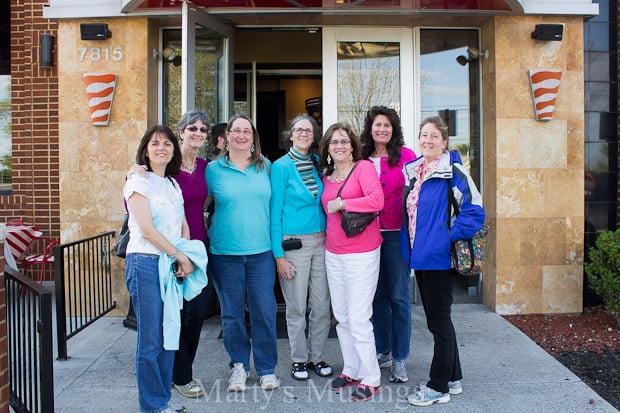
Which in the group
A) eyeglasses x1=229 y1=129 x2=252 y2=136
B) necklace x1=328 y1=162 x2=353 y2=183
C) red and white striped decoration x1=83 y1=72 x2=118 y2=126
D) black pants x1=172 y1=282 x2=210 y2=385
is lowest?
black pants x1=172 y1=282 x2=210 y2=385

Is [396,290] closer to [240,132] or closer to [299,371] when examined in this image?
[299,371]

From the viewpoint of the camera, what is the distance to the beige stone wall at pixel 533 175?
5605 millimetres

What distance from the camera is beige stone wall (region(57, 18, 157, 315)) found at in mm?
5566

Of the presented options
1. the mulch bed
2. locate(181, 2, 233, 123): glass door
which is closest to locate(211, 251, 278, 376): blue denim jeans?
locate(181, 2, 233, 123): glass door

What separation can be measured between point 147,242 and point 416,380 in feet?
7.16

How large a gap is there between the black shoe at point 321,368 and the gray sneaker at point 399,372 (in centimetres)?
45

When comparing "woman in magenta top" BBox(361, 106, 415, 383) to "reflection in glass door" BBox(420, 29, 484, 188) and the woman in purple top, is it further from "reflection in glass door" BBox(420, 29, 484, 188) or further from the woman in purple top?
"reflection in glass door" BBox(420, 29, 484, 188)

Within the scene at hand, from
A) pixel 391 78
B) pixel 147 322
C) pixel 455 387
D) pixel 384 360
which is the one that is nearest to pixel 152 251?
pixel 147 322

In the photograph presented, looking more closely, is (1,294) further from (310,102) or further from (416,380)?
(310,102)

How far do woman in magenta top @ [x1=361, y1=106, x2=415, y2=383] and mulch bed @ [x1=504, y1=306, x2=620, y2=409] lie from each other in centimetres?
142

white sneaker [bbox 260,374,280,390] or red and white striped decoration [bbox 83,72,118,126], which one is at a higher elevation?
red and white striped decoration [bbox 83,72,118,126]

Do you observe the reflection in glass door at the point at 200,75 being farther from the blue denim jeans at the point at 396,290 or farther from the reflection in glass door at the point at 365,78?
the blue denim jeans at the point at 396,290

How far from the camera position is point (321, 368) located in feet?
13.2

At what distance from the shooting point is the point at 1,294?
2.97m
